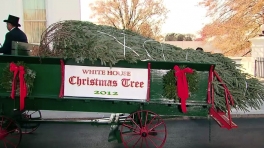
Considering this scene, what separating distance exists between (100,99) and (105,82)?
285 millimetres

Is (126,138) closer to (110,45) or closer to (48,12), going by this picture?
(110,45)

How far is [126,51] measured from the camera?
4.96 meters

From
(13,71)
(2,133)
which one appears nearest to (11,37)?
(13,71)

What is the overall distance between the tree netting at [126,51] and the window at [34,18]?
19.9ft

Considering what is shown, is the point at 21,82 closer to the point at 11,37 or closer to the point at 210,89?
the point at 11,37

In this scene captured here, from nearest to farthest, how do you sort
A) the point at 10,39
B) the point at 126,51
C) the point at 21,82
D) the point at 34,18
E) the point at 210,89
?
the point at 21,82, the point at 126,51, the point at 210,89, the point at 10,39, the point at 34,18

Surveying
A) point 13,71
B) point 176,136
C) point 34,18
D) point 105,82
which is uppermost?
point 34,18

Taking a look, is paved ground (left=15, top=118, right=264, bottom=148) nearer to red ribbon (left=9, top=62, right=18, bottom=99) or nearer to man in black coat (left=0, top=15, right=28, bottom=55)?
red ribbon (left=9, top=62, right=18, bottom=99)

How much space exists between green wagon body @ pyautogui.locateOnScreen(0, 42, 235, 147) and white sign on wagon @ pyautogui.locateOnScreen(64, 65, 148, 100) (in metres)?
0.07

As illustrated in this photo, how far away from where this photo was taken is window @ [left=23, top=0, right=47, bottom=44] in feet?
35.3

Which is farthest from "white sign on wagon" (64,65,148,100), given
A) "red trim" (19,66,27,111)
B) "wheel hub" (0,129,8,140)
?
"wheel hub" (0,129,8,140)

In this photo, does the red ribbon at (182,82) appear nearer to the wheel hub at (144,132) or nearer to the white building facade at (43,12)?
the wheel hub at (144,132)

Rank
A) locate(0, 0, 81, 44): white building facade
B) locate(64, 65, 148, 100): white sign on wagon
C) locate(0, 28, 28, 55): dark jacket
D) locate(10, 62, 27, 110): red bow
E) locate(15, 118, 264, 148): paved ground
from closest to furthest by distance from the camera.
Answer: locate(10, 62, 27, 110): red bow → locate(64, 65, 148, 100): white sign on wagon → locate(0, 28, 28, 55): dark jacket → locate(15, 118, 264, 148): paved ground → locate(0, 0, 81, 44): white building facade

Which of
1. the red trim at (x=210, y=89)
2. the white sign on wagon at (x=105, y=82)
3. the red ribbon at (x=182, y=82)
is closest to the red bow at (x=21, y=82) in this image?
the white sign on wagon at (x=105, y=82)
